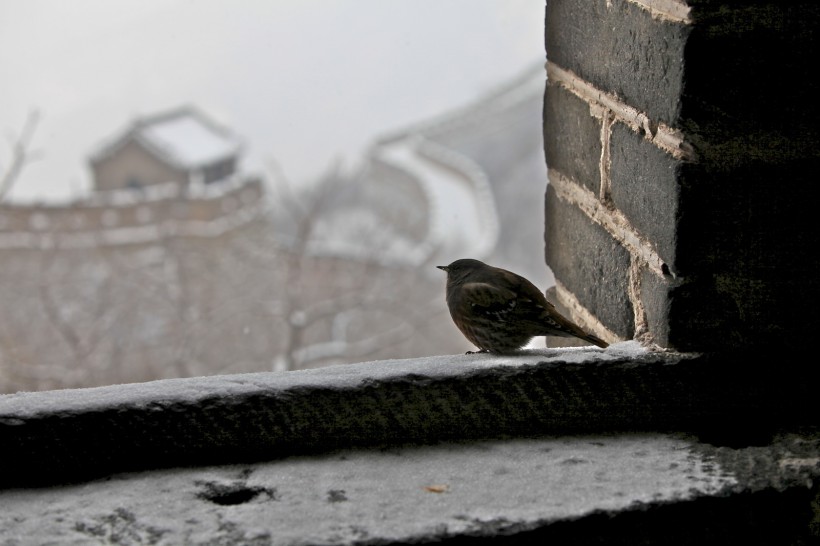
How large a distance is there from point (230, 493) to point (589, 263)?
0.75 m

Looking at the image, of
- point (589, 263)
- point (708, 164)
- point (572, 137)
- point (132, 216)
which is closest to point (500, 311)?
point (589, 263)

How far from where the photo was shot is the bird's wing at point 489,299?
→ 5.36ft

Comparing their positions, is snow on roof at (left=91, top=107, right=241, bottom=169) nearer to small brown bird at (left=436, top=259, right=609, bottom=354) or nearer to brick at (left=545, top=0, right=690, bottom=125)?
small brown bird at (left=436, top=259, right=609, bottom=354)

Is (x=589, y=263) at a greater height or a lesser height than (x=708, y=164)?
lesser

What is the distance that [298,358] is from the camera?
5.16 meters

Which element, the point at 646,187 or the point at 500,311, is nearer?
the point at 646,187

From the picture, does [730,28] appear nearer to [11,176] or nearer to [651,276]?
[651,276]

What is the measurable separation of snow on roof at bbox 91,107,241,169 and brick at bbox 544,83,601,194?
18.8ft

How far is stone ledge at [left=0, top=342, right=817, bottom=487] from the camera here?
4.09 ft

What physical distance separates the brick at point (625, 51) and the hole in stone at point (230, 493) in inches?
28.7

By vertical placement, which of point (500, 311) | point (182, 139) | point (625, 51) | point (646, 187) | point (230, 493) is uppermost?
point (625, 51)

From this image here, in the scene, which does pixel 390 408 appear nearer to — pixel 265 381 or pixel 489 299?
pixel 265 381

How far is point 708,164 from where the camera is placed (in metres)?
1.28

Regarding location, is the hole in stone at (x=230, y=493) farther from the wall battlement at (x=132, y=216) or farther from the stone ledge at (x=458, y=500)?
the wall battlement at (x=132, y=216)
